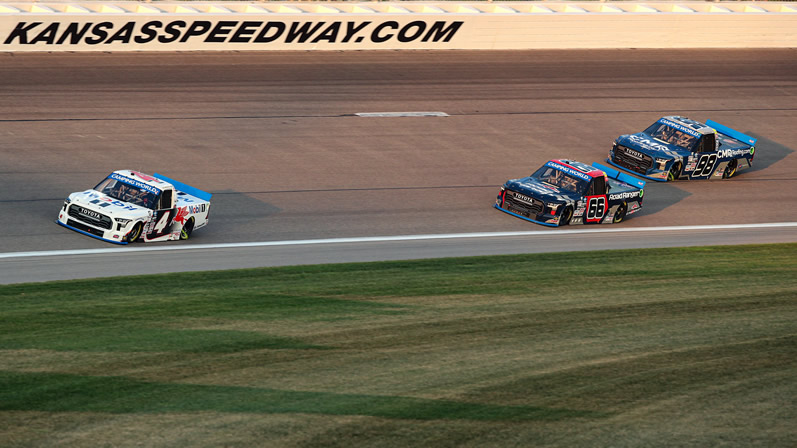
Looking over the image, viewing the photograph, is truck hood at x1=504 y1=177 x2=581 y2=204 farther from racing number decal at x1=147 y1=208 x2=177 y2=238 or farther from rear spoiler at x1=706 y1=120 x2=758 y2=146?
rear spoiler at x1=706 y1=120 x2=758 y2=146

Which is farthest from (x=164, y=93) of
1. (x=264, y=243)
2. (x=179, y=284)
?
(x=179, y=284)

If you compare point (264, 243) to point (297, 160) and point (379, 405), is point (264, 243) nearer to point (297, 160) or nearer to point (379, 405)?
point (297, 160)

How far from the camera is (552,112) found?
1395 inches

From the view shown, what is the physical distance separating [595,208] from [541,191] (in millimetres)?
1558

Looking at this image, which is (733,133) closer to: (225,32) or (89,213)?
(225,32)

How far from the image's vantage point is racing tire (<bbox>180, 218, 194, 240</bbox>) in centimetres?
2194

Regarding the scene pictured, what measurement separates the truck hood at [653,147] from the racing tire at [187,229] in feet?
45.5

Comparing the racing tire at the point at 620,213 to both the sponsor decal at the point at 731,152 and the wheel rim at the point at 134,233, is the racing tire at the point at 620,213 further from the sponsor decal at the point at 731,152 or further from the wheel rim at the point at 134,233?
the wheel rim at the point at 134,233

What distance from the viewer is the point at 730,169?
102 ft

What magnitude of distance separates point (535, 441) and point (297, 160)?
1787 centimetres

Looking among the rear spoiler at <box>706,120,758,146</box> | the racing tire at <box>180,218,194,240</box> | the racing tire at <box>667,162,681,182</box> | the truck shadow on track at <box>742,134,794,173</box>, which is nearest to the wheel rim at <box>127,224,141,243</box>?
the racing tire at <box>180,218,194,240</box>

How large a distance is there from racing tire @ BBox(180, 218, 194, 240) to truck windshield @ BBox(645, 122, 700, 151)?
15.3 metres

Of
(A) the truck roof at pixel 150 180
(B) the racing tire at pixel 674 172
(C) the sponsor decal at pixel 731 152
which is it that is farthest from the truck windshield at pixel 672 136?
(A) the truck roof at pixel 150 180

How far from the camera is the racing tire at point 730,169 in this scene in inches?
1224
